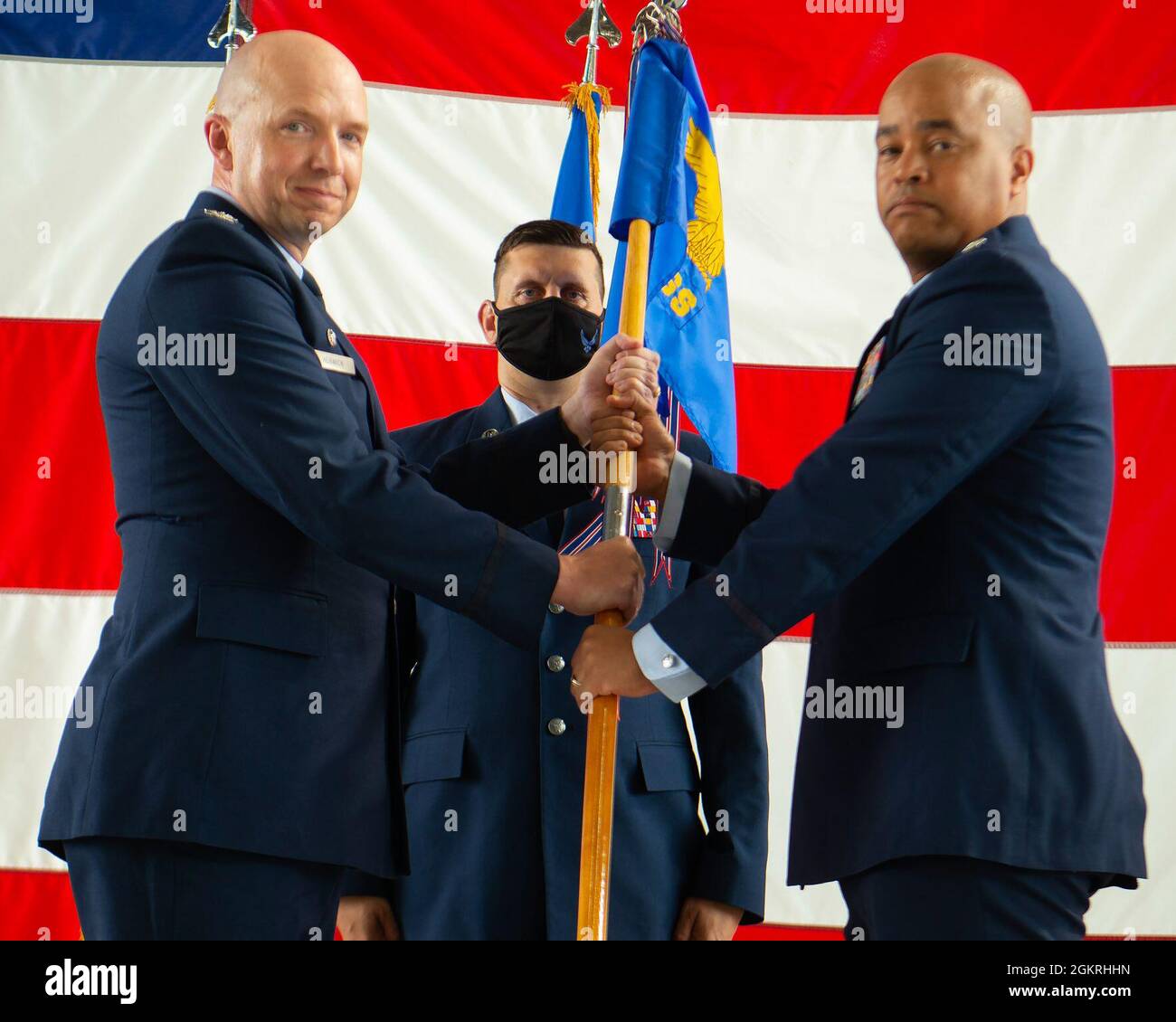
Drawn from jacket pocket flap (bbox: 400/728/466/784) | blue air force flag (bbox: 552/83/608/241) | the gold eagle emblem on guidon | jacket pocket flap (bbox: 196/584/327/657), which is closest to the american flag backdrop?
blue air force flag (bbox: 552/83/608/241)

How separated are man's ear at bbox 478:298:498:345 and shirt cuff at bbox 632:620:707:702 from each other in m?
0.88

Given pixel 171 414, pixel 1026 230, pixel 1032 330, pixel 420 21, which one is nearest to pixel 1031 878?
pixel 1032 330

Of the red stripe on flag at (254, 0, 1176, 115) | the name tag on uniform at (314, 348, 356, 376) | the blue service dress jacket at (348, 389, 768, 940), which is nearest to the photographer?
the name tag on uniform at (314, 348, 356, 376)

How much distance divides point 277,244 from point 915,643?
1095mm

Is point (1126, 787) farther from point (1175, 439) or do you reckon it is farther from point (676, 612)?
point (1175, 439)

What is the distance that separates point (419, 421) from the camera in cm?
355

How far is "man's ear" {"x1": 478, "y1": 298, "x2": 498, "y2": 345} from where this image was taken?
2684mm

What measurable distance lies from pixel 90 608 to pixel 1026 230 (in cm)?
248

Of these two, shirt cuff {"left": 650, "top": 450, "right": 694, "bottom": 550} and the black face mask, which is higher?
the black face mask

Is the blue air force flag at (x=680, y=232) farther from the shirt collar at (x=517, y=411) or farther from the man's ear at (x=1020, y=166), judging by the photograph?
the man's ear at (x=1020, y=166)

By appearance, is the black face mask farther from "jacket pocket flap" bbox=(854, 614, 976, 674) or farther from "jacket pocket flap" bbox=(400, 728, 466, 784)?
"jacket pocket flap" bbox=(854, 614, 976, 674)

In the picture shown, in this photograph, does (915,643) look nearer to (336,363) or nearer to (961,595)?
(961,595)

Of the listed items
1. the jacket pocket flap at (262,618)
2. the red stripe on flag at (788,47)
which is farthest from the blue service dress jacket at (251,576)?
the red stripe on flag at (788,47)

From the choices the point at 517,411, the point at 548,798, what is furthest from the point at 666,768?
the point at 517,411
